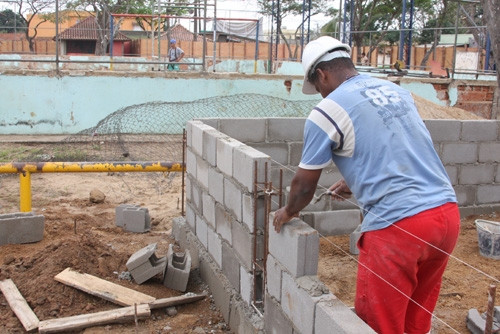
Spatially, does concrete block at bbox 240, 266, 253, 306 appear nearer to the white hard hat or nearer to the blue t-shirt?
the blue t-shirt

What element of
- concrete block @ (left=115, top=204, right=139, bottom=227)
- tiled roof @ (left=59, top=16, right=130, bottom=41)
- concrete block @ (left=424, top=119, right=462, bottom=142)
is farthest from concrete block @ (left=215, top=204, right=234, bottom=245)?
tiled roof @ (left=59, top=16, right=130, bottom=41)

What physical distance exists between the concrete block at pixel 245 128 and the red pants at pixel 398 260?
10.6 feet

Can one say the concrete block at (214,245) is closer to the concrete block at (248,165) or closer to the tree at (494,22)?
the concrete block at (248,165)

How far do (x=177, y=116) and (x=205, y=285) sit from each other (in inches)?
335

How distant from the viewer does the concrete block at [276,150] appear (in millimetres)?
6094

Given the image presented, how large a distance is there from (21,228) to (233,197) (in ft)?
9.29

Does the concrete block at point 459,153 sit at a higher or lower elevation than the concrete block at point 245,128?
lower

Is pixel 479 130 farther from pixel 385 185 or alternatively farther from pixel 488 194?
pixel 385 185

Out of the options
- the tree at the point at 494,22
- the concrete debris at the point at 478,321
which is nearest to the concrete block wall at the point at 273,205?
the tree at the point at 494,22

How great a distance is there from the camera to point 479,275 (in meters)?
5.45

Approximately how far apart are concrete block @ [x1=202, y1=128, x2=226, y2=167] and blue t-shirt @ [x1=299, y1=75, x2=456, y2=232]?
2.07 metres

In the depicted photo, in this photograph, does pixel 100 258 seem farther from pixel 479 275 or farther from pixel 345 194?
pixel 479 275

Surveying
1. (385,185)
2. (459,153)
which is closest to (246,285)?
(385,185)

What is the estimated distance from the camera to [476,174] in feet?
22.4
